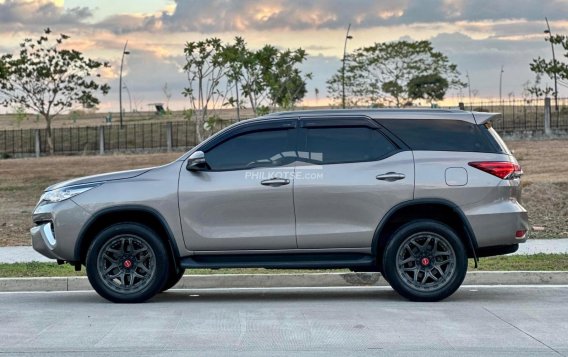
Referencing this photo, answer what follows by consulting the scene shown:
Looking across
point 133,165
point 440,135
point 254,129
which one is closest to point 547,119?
point 133,165

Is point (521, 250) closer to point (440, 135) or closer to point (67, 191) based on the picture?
point (440, 135)

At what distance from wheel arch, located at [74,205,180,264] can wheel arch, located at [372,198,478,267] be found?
2.14 meters

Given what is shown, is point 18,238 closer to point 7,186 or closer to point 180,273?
point 180,273

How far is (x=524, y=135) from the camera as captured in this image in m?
48.6

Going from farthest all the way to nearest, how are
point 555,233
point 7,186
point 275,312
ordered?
point 7,186
point 555,233
point 275,312

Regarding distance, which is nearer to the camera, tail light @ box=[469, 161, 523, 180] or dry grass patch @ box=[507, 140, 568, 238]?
tail light @ box=[469, 161, 523, 180]

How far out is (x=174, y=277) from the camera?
11.5m

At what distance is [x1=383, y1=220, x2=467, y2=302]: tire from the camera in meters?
10.4

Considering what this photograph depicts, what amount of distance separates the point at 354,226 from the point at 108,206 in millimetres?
2596

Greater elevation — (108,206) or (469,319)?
(108,206)

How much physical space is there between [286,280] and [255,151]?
2.15 metres

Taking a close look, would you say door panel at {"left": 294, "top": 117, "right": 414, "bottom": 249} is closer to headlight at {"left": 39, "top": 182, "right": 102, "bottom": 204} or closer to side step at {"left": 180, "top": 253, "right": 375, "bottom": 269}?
side step at {"left": 180, "top": 253, "right": 375, "bottom": 269}

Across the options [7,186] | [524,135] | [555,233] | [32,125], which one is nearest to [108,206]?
[555,233]

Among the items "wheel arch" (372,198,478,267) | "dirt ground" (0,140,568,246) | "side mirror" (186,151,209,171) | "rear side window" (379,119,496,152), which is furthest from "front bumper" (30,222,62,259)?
"dirt ground" (0,140,568,246)
